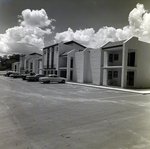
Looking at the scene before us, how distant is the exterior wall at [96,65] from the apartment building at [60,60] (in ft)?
20.5

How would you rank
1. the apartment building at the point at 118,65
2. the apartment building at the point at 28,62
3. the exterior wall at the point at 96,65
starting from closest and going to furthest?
the apartment building at the point at 118,65, the exterior wall at the point at 96,65, the apartment building at the point at 28,62

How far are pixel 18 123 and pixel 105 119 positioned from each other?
3.54m

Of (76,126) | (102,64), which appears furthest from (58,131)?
(102,64)

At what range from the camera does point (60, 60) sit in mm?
38406

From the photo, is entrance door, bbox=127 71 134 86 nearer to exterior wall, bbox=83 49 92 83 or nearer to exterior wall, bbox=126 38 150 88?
exterior wall, bbox=126 38 150 88

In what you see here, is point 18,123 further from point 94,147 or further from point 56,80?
point 56,80

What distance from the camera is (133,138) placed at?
4.77m

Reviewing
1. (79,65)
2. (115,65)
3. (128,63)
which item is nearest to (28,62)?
(79,65)

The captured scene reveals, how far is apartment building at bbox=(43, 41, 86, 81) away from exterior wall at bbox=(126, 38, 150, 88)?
46.3ft

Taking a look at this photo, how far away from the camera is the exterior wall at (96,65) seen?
1070 inches

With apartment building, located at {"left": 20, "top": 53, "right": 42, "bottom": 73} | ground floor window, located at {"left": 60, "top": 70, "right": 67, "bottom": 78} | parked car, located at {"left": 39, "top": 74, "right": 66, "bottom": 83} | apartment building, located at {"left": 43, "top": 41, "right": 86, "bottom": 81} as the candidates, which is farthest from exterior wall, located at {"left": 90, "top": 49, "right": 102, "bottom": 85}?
apartment building, located at {"left": 20, "top": 53, "right": 42, "bottom": 73}

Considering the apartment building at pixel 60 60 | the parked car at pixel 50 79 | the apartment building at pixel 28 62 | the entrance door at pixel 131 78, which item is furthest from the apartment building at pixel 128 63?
the apartment building at pixel 28 62

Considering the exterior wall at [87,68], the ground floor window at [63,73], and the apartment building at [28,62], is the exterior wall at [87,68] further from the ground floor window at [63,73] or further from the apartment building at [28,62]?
the apartment building at [28,62]

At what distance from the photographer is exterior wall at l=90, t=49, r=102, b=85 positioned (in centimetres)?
2717
